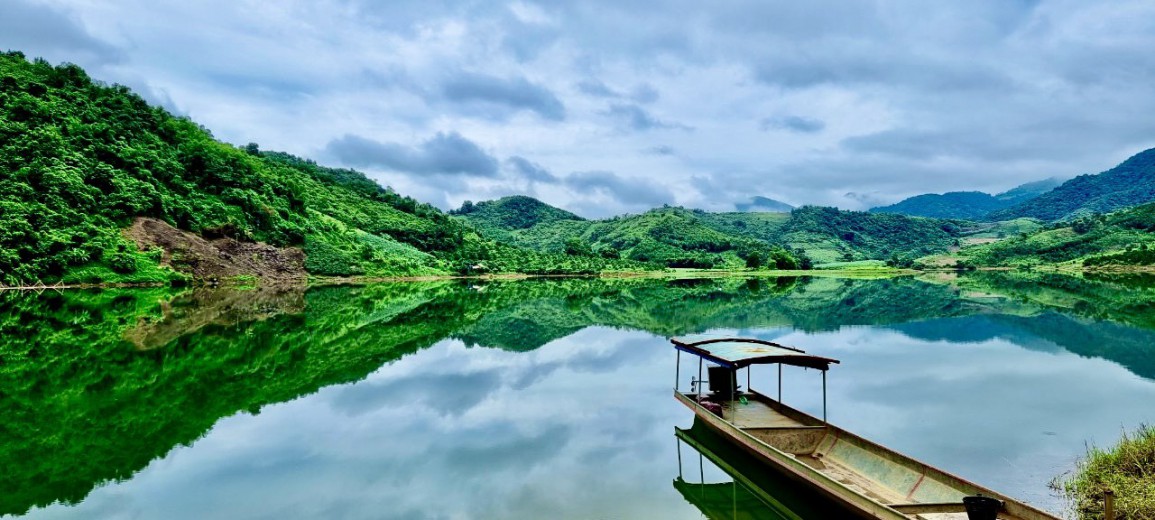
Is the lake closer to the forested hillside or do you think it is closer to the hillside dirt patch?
the forested hillside

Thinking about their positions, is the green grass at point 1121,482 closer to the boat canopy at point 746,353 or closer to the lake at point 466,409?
the lake at point 466,409

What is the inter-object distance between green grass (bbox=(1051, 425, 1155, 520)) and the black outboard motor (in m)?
2.56

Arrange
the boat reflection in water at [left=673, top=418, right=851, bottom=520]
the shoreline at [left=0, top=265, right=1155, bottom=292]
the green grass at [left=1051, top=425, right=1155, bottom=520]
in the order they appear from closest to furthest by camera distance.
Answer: the green grass at [left=1051, top=425, right=1155, bottom=520] → the boat reflection in water at [left=673, top=418, right=851, bottom=520] → the shoreline at [left=0, top=265, right=1155, bottom=292]

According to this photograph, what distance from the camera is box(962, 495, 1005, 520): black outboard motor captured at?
7656mm

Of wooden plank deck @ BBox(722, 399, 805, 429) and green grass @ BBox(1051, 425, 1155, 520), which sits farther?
wooden plank deck @ BBox(722, 399, 805, 429)

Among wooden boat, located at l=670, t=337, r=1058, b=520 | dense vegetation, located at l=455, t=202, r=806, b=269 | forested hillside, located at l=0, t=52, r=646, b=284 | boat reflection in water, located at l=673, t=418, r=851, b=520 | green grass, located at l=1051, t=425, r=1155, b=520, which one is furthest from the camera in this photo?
dense vegetation, located at l=455, t=202, r=806, b=269

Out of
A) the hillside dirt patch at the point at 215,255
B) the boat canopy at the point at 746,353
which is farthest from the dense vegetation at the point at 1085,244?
the hillside dirt patch at the point at 215,255

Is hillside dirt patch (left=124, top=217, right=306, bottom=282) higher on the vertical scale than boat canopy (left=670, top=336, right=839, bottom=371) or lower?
higher

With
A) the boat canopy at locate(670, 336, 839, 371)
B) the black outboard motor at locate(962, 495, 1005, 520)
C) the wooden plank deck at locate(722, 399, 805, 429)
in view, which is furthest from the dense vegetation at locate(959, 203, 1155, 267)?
the black outboard motor at locate(962, 495, 1005, 520)

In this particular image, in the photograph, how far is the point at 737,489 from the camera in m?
11.7

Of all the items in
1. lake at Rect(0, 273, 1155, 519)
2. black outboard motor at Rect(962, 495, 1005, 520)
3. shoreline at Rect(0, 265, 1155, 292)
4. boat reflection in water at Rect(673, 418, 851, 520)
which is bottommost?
boat reflection in water at Rect(673, 418, 851, 520)

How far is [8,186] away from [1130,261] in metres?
153

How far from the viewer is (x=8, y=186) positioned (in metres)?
51.2

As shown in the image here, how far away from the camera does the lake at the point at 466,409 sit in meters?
10.9
